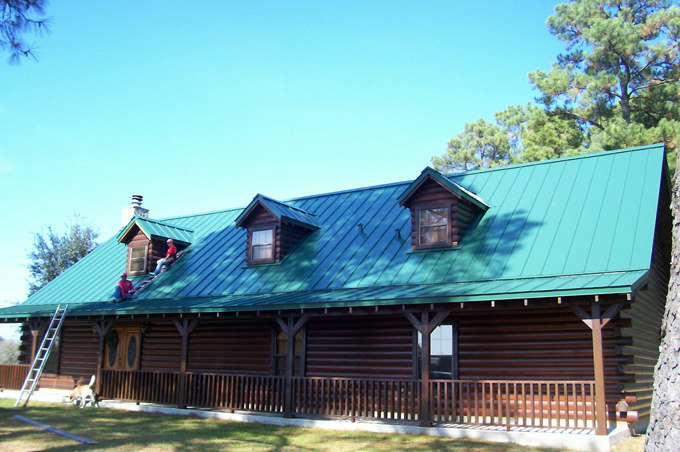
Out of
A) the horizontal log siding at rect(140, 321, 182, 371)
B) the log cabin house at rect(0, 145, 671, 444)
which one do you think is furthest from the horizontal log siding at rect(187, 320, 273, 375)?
the horizontal log siding at rect(140, 321, 182, 371)

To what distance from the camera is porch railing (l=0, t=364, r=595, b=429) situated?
13.5 metres

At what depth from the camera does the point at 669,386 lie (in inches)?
177

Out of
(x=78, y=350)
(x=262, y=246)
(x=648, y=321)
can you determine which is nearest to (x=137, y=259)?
(x=78, y=350)

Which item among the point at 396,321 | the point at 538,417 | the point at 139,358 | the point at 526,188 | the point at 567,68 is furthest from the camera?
the point at 567,68

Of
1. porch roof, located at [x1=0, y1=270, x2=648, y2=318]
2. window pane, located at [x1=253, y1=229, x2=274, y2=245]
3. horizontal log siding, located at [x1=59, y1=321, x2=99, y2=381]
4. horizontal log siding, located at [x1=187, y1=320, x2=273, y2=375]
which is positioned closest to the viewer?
porch roof, located at [x1=0, y1=270, x2=648, y2=318]

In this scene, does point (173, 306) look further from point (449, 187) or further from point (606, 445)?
point (606, 445)

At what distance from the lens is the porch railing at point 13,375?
74.8 feet

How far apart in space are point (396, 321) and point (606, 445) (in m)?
6.33

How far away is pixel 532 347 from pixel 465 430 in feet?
9.15

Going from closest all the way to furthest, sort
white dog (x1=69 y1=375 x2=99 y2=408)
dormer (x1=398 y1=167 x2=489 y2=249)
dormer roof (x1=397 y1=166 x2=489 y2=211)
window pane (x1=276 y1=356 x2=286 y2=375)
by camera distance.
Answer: dormer roof (x1=397 y1=166 x2=489 y2=211), dormer (x1=398 y1=167 x2=489 y2=249), window pane (x1=276 y1=356 x2=286 y2=375), white dog (x1=69 y1=375 x2=99 y2=408)

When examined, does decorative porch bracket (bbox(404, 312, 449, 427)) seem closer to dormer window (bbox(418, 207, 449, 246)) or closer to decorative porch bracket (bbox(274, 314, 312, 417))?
decorative porch bracket (bbox(274, 314, 312, 417))

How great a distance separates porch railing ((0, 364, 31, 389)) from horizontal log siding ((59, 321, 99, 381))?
4.70 ft

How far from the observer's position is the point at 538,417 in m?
14.0

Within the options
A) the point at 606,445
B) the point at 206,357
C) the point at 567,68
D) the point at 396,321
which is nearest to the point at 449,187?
the point at 396,321
